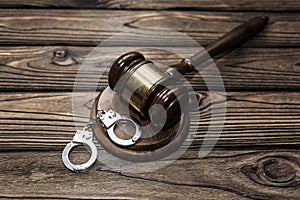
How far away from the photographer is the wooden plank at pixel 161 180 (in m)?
1.02

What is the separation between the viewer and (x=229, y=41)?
1.28 m

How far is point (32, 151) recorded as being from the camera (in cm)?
109

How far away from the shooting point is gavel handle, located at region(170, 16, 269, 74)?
47.3 inches

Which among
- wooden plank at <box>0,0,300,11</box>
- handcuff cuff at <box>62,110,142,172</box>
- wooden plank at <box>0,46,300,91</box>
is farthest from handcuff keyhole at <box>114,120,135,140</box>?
wooden plank at <box>0,0,300,11</box>

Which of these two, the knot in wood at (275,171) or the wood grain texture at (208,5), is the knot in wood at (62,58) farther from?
the knot in wood at (275,171)

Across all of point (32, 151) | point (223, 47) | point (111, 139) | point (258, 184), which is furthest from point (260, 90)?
point (32, 151)

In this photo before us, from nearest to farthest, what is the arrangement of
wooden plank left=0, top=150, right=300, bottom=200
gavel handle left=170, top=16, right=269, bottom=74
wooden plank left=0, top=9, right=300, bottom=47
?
wooden plank left=0, top=150, right=300, bottom=200 → gavel handle left=170, top=16, right=269, bottom=74 → wooden plank left=0, top=9, right=300, bottom=47

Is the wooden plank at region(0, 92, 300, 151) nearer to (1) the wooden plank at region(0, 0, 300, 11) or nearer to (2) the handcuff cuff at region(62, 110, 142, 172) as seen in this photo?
(2) the handcuff cuff at region(62, 110, 142, 172)

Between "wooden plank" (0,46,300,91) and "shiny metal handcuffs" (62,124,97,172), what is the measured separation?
0.47 feet

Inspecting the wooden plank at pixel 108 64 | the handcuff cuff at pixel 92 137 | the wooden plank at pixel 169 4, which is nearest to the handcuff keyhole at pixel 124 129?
the handcuff cuff at pixel 92 137

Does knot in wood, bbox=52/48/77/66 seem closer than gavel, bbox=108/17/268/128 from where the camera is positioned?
No

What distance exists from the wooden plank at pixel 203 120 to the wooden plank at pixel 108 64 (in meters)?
0.03

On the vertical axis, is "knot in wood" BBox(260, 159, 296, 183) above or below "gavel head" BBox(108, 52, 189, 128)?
below

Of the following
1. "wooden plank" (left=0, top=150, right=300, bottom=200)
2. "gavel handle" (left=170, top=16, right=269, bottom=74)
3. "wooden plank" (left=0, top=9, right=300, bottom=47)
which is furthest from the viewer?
"wooden plank" (left=0, top=9, right=300, bottom=47)
